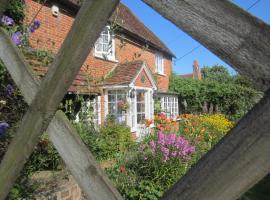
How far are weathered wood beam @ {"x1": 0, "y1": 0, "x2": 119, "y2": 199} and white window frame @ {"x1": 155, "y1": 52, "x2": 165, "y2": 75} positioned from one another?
71.5 ft

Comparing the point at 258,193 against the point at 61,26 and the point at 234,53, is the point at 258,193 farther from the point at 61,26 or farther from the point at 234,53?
the point at 61,26

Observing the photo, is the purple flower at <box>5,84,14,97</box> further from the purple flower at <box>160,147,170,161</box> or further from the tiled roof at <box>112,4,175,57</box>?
the tiled roof at <box>112,4,175,57</box>

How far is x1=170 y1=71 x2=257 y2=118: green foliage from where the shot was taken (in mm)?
25906

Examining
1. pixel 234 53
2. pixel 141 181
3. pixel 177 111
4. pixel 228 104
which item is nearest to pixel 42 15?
pixel 141 181

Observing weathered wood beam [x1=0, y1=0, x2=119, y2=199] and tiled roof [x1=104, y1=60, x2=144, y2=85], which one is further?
tiled roof [x1=104, y1=60, x2=144, y2=85]

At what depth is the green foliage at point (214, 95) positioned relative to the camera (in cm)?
2591

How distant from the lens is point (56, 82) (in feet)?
3.77

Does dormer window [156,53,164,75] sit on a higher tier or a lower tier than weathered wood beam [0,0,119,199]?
higher

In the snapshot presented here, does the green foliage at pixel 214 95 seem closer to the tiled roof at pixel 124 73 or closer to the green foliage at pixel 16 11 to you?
the tiled roof at pixel 124 73

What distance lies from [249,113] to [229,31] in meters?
0.19

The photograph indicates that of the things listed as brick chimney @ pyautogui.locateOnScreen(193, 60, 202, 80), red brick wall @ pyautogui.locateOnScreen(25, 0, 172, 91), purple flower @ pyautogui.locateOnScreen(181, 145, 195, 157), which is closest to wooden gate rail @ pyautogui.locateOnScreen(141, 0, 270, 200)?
purple flower @ pyautogui.locateOnScreen(181, 145, 195, 157)

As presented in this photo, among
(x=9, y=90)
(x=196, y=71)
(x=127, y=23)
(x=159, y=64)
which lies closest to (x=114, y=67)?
(x=127, y=23)

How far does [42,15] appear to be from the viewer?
460 inches

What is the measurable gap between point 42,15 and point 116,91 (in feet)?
18.3
